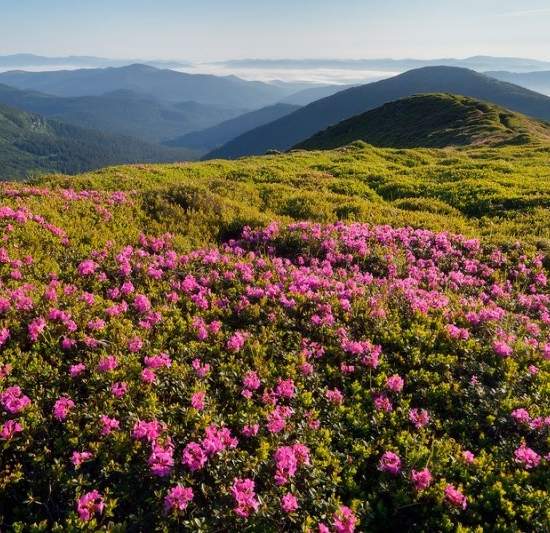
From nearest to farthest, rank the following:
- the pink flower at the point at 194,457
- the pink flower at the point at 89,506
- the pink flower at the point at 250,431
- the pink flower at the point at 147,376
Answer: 1. the pink flower at the point at 89,506
2. the pink flower at the point at 194,457
3. the pink flower at the point at 250,431
4. the pink flower at the point at 147,376

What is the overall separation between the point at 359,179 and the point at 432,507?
919 inches

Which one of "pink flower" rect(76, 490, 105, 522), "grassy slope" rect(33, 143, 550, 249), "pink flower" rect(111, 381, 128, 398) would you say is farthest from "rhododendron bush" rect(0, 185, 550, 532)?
"grassy slope" rect(33, 143, 550, 249)

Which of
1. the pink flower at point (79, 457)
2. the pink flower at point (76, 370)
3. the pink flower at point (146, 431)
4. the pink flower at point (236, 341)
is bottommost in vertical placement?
the pink flower at point (79, 457)

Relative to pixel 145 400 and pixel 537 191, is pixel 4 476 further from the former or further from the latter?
pixel 537 191

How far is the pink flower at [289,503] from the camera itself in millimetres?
5535

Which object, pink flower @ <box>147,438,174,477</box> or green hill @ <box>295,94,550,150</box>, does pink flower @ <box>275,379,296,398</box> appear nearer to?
pink flower @ <box>147,438,174,477</box>

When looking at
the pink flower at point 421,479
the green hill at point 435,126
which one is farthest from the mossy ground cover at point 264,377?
the green hill at point 435,126

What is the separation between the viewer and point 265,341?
8.61 meters

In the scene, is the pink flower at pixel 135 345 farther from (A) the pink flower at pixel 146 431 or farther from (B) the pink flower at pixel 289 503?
(B) the pink flower at pixel 289 503

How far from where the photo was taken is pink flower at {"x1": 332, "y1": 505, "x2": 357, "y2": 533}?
18.0ft

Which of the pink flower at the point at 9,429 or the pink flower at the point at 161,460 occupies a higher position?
the pink flower at the point at 9,429

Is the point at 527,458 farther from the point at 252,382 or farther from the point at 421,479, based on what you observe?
the point at 252,382

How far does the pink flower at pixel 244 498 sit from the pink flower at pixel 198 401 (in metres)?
1.41

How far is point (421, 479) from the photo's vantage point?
5996mm
